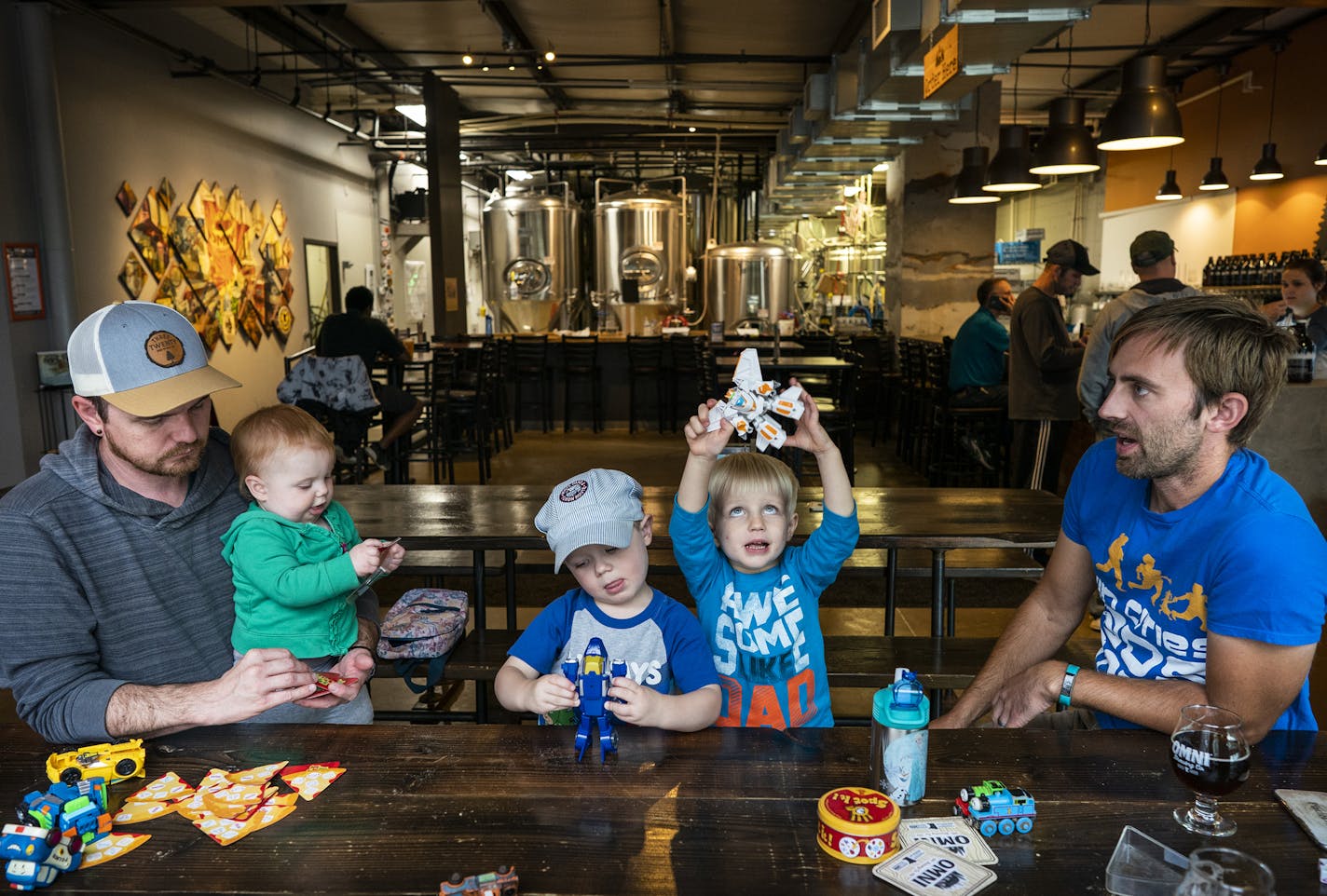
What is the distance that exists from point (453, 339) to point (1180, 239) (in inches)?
320

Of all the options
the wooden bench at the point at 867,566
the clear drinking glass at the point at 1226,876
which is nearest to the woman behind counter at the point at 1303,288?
the wooden bench at the point at 867,566

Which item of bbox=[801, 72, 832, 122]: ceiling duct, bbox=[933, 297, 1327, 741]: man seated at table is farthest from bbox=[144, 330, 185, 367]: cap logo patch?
bbox=[801, 72, 832, 122]: ceiling duct

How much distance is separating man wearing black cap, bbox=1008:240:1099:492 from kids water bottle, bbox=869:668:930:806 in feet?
16.1

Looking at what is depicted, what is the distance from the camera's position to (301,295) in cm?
1147

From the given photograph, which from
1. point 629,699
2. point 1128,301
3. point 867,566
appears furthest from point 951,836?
point 1128,301

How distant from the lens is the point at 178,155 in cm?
859

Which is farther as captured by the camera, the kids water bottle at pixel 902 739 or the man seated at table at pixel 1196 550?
the man seated at table at pixel 1196 550

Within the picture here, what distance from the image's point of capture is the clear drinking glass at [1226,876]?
987mm

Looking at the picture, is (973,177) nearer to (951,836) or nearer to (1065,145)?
(1065,145)

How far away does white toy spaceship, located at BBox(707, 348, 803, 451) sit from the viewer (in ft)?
5.58

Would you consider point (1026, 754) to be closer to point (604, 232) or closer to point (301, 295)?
point (301, 295)

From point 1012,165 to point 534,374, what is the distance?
554 centimetres

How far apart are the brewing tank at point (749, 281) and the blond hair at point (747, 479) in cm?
1162

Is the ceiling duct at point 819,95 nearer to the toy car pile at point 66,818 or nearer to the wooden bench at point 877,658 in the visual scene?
the wooden bench at point 877,658
